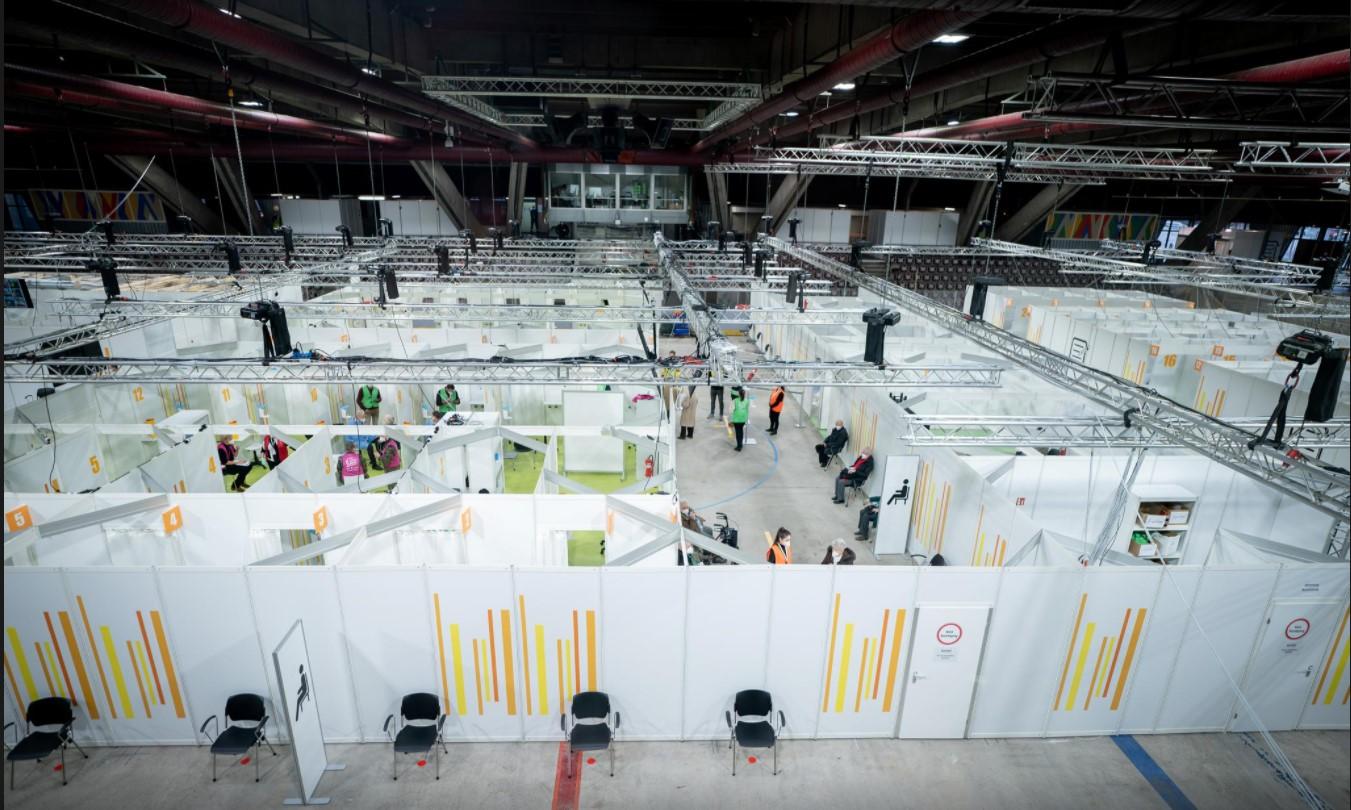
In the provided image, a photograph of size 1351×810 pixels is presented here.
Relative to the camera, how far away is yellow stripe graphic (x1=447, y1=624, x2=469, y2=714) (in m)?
5.61

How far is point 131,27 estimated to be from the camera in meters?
6.45

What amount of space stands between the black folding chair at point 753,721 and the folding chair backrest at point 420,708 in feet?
7.88

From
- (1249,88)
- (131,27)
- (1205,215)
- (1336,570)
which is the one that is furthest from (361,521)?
(1205,215)

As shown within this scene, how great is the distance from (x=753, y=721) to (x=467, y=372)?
4722 millimetres

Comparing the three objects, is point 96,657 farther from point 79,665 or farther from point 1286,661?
point 1286,661

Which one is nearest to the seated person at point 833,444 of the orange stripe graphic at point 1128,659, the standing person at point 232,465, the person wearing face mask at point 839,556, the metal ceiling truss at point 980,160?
the person wearing face mask at point 839,556

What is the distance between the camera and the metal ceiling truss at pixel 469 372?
23.6 feet

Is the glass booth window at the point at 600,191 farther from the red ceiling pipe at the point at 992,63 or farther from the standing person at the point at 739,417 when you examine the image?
the standing person at the point at 739,417

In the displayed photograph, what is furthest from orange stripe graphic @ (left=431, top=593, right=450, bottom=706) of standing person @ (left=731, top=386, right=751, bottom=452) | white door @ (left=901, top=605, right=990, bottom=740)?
standing person @ (left=731, top=386, right=751, bottom=452)

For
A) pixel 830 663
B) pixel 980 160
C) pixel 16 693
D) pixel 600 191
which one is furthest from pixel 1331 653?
pixel 600 191

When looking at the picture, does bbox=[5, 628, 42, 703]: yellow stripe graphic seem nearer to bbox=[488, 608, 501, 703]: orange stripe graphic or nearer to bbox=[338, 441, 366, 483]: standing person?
bbox=[488, 608, 501, 703]: orange stripe graphic

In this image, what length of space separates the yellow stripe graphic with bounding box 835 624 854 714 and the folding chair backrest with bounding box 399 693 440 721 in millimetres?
3343

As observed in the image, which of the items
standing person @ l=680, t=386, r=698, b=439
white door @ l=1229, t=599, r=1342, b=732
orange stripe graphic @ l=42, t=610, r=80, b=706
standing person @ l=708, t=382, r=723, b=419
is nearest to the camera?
orange stripe graphic @ l=42, t=610, r=80, b=706

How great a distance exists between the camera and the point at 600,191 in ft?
70.2
